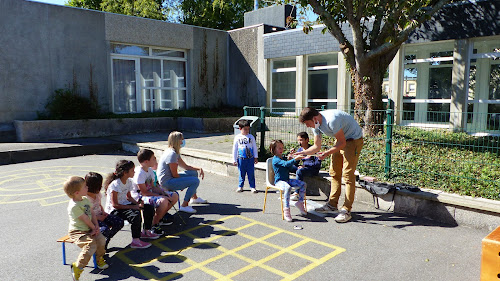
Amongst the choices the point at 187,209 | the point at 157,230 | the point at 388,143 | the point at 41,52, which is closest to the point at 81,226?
the point at 157,230

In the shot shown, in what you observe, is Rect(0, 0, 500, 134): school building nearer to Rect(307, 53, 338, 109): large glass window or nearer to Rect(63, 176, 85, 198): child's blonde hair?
Rect(307, 53, 338, 109): large glass window

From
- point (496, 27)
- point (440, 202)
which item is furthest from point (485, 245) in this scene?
point (496, 27)

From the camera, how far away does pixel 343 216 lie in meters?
5.29

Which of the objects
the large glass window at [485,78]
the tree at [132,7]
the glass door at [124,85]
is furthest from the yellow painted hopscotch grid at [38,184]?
the tree at [132,7]

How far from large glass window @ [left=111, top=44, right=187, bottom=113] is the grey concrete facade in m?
0.44

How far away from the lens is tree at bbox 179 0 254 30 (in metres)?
26.5

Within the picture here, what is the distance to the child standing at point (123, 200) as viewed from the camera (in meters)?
4.38

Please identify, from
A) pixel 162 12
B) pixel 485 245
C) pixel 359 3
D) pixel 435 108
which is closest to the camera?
pixel 485 245

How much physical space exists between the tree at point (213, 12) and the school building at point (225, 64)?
25.7 feet

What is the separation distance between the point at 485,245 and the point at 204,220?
3.52m

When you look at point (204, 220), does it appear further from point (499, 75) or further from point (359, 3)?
point (499, 75)

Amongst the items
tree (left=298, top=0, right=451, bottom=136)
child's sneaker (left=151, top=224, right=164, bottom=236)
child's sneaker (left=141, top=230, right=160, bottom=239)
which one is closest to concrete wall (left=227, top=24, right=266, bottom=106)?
tree (left=298, top=0, right=451, bottom=136)

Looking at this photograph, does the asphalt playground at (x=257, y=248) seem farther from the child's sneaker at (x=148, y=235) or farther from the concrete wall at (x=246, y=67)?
the concrete wall at (x=246, y=67)

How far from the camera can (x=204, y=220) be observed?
5430 millimetres
